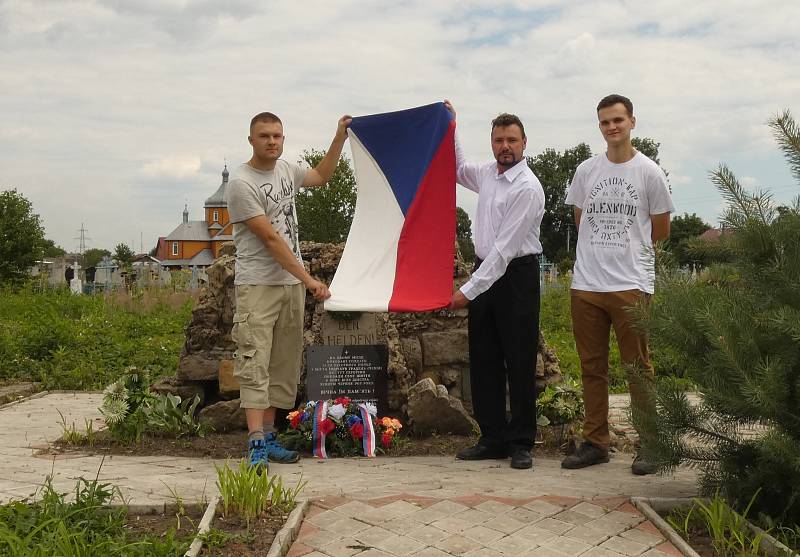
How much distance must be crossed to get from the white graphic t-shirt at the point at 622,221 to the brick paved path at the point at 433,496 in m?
1.23

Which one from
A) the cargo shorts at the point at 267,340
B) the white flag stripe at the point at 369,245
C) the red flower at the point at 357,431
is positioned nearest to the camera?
the cargo shorts at the point at 267,340

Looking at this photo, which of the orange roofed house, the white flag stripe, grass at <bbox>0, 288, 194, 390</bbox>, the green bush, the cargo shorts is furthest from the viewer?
the orange roofed house

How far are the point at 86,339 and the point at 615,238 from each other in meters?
8.32

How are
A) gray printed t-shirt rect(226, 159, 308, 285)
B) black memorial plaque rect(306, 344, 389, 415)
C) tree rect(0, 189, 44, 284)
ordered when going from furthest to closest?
tree rect(0, 189, 44, 284), black memorial plaque rect(306, 344, 389, 415), gray printed t-shirt rect(226, 159, 308, 285)

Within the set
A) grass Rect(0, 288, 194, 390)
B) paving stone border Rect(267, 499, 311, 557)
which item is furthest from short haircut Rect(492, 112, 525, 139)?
grass Rect(0, 288, 194, 390)

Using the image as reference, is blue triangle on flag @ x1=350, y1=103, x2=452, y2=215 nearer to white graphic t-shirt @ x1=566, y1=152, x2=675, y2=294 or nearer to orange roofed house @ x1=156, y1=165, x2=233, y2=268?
white graphic t-shirt @ x1=566, y1=152, x2=675, y2=294

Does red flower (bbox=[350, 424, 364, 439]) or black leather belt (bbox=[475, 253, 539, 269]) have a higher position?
black leather belt (bbox=[475, 253, 539, 269])

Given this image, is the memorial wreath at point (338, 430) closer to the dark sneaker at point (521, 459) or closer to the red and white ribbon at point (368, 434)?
the red and white ribbon at point (368, 434)

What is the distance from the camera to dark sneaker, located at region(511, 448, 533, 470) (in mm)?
5207

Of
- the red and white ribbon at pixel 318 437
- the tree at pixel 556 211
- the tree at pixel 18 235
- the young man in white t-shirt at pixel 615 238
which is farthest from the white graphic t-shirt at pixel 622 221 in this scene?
the tree at pixel 556 211

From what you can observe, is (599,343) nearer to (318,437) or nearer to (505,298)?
(505,298)

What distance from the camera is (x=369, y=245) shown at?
5.90 metres

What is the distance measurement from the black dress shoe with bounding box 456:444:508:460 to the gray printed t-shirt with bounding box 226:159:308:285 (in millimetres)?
1629

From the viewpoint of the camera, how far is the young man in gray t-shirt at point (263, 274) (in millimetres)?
5230
